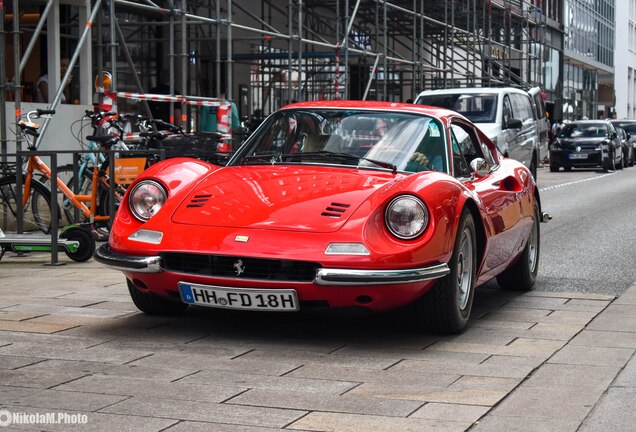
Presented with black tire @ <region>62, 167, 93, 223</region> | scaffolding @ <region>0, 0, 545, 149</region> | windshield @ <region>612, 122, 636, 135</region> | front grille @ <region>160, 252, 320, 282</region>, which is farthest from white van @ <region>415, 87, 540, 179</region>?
windshield @ <region>612, 122, 636, 135</region>

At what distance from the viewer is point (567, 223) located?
47.9 ft

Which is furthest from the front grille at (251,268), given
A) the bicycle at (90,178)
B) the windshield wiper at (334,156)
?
the bicycle at (90,178)

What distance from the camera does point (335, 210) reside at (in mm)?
6102

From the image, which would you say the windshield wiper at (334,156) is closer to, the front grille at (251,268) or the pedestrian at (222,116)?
the front grille at (251,268)

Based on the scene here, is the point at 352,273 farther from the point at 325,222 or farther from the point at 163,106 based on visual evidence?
the point at 163,106

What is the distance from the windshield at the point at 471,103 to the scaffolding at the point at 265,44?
2368mm

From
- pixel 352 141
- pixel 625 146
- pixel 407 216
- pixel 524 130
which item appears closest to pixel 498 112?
pixel 524 130

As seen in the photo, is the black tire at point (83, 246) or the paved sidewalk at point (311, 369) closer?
the paved sidewalk at point (311, 369)

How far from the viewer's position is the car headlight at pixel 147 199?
6.59m

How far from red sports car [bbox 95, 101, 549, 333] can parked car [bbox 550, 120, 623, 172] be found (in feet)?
86.6

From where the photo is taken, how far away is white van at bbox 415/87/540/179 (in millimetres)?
18781

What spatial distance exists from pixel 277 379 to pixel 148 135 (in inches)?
261

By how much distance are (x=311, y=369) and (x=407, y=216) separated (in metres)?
1.08

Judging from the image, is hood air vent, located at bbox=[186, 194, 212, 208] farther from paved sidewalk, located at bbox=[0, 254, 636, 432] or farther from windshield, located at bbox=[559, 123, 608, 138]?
windshield, located at bbox=[559, 123, 608, 138]
